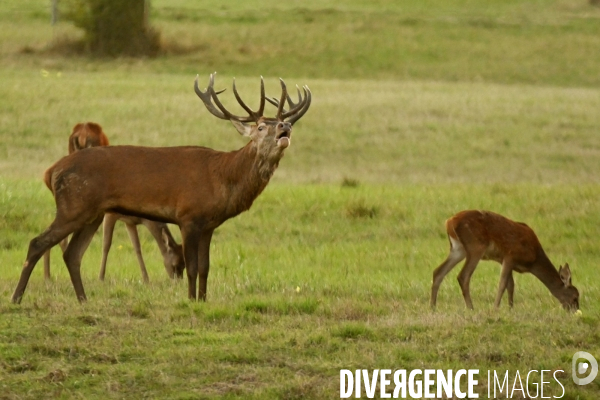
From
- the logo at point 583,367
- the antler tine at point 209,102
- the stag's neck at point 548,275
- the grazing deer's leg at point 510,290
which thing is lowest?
the logo at point 583,367

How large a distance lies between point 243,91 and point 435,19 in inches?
687

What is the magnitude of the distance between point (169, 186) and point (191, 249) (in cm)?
58

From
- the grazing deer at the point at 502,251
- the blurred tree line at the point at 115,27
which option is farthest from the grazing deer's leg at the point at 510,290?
the blurred tree line at the point at 115,27

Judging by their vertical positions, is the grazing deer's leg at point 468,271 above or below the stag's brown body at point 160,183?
below

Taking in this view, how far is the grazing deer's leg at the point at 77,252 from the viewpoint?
9727mm

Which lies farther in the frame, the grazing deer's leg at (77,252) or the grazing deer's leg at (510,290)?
the grazing deer's leg at (510,290)

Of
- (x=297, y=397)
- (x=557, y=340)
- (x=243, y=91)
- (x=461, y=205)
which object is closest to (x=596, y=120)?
(x=243, y=91)

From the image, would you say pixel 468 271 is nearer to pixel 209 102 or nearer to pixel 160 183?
pixel 209 102

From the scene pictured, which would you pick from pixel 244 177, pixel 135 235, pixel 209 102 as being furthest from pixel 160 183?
pixel 135 235

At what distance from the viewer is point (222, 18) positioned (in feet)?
135

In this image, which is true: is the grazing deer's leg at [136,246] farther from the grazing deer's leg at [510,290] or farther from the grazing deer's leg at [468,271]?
the grazing deer's leg at [510,290]

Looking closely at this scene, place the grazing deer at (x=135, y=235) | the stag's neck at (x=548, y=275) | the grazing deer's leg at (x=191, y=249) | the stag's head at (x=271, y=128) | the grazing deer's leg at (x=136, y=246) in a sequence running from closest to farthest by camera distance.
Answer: the stag's head at (x=271, y=128) < the grazing deer's leg at (x=191, y=249) < the stag's neck at (x=548, y=275) < the grazing deer's leg at (x=136, y=246) < the grazing deer at (x=135, y=235)

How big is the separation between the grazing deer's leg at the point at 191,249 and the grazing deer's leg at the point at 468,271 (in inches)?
97.6

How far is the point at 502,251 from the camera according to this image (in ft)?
35.3
